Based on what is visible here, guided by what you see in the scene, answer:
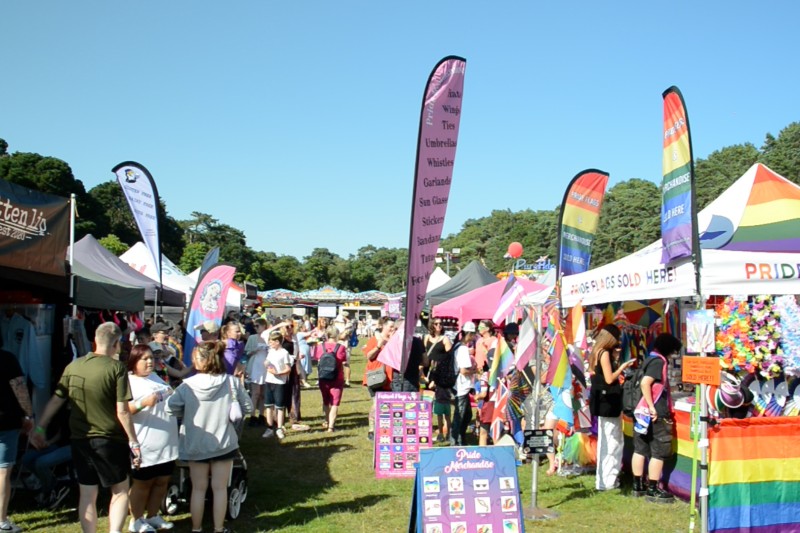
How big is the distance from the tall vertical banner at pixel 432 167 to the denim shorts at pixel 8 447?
3574mm

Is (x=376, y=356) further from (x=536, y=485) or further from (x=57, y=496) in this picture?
(x=57, y=496)

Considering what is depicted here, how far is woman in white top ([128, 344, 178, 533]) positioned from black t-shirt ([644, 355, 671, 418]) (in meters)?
4.27

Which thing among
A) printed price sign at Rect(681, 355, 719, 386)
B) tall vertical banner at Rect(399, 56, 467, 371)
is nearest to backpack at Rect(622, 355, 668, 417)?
printed price sign at Rect(681, 355, 719, 386)

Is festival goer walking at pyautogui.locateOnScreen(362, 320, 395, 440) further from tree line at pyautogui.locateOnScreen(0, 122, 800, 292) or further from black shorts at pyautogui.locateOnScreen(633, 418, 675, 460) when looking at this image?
tree line at pyautogui.locateOnScreen(0, 122, 800, 292)

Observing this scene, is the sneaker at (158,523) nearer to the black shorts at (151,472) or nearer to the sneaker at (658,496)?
the black shorts at (151,472)

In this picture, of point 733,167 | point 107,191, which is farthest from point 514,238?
point 107,191

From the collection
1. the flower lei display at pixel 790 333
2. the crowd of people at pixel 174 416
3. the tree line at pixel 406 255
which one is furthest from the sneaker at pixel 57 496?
the tree line at pixel 406 255

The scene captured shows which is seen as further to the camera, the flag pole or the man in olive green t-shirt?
the flag pole

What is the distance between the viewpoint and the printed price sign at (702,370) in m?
5.00

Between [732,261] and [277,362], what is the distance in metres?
6.79

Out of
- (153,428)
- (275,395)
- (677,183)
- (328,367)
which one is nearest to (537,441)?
(677,183)

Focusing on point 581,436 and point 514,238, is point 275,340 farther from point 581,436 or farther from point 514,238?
point 514,238

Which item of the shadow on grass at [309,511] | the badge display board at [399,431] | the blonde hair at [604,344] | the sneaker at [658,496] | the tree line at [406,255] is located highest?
the tree line at [406,255]

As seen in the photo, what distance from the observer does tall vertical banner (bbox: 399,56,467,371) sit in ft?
21.6
